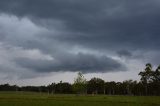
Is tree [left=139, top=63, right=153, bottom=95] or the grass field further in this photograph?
tree [left=139, top=63, right=153, bottom=95]

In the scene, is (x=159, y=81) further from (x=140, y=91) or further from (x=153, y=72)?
(x=140, y=91)

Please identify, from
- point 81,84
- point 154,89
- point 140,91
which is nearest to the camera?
point 81,84

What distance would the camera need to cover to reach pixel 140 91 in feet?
643

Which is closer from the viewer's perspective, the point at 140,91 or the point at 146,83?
the point at 146,83

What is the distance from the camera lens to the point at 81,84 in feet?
538

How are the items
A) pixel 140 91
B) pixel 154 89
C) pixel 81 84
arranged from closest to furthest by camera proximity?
pixel 81 84 < pixel 154 89 < pixel 140 91

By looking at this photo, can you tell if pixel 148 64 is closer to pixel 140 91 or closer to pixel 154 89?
pixel 154 89

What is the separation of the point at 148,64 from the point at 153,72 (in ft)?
18.1

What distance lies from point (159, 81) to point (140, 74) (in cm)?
1192

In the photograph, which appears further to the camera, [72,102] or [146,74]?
[146,74]

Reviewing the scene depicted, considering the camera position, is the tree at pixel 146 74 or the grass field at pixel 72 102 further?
the tree at pixel 146 74

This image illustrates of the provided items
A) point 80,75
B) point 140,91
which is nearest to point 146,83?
point 140,91

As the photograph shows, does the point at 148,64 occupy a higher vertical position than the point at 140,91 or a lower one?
higher

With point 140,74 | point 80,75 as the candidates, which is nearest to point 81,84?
point 80,75
